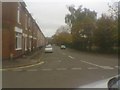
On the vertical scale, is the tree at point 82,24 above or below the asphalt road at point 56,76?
above

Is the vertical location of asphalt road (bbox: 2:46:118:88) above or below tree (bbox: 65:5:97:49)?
below

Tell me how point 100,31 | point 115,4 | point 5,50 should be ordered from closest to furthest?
point 5,50 → point 115,4 → point 100,31

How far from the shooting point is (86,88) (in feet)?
13.5

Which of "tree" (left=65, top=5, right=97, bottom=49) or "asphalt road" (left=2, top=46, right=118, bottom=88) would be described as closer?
"asphalt road" (left=2, top=46, right=118, bottom=88)

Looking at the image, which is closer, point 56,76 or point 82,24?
point 56,76

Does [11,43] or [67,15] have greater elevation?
[67,15]

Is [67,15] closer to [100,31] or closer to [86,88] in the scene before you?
[100,31]

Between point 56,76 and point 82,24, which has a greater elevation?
point 82,24

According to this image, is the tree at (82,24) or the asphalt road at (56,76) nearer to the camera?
the asphalt road at (56,76)

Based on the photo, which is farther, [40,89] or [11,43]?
[11,43]

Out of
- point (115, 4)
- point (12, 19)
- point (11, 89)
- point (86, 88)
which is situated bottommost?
point (11, 89)

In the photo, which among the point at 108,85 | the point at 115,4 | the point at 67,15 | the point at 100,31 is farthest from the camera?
the point at 67,15

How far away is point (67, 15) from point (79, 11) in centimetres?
767

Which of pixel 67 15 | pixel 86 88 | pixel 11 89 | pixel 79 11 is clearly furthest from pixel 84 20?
pixel 86 88
